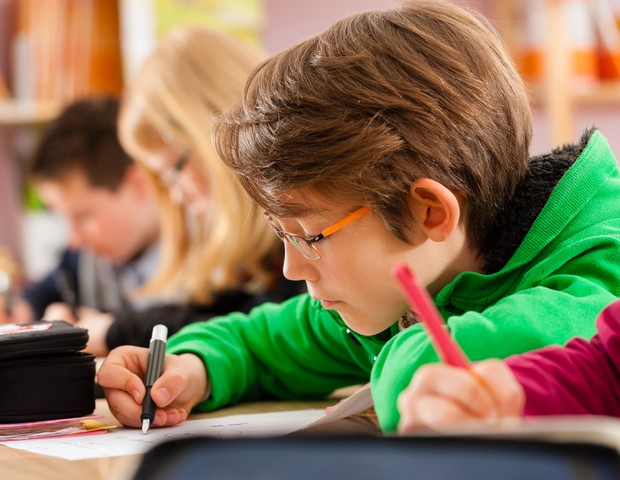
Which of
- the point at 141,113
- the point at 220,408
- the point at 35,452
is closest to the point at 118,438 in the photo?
the point at 35,452

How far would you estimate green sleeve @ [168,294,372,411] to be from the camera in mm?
1221

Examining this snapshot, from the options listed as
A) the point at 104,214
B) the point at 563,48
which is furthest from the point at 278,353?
the point at 563,48

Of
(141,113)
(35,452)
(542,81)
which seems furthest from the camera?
(542,81)

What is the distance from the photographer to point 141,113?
6.75 feet

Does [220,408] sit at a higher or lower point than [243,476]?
lower

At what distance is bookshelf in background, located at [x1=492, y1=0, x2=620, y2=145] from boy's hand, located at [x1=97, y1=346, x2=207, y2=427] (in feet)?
6.76

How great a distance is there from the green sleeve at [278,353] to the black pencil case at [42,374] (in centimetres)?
18

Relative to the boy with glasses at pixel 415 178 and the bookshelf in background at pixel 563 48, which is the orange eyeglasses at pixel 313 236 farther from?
the bookshelf in background at pixel 563 48

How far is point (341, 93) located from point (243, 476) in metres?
0.51

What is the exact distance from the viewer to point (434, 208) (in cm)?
96

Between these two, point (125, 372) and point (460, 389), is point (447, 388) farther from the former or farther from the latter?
point (125, 372)

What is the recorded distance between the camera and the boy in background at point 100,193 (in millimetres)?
2664

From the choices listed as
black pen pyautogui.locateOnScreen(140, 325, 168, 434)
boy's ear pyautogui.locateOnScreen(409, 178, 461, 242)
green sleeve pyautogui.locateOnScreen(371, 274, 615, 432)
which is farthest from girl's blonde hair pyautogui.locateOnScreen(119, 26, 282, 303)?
green sleeve pyautogui.locateOnScreen(371, 274, 615, 432)

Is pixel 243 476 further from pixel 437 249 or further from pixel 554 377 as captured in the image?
pixel 437 249
